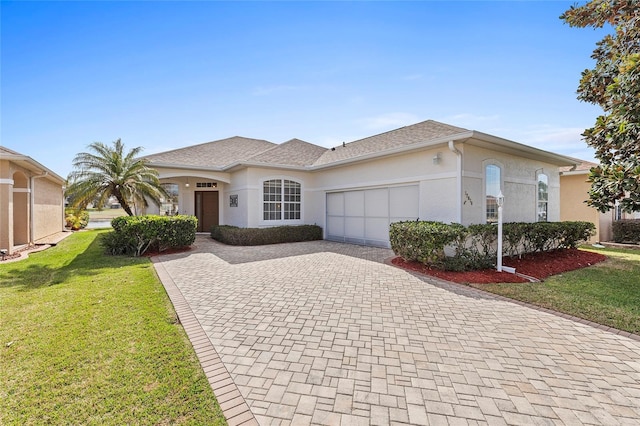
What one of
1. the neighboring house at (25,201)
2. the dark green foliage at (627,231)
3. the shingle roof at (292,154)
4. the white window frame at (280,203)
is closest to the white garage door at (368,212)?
→ the white window frame at (280,203)

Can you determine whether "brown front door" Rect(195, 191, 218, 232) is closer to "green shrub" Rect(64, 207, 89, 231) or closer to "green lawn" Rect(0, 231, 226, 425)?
"green shrub" Rect(64, 207, 89, 231)

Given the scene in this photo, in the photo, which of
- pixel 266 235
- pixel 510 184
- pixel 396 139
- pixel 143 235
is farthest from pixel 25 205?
pixel 510 184

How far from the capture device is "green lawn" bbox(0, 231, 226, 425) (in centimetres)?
245

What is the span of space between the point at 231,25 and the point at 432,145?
7227mm

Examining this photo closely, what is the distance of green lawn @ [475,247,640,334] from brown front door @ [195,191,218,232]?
14.7 m

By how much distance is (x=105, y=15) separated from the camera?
7.50 m

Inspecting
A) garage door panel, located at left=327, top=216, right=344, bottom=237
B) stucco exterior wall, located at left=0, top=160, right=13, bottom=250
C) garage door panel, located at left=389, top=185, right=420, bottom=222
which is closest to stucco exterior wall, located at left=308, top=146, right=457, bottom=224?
garage door panel, located at left=389, top=185, right=420, bottom=222

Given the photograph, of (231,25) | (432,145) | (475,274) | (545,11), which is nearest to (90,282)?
(231,25)

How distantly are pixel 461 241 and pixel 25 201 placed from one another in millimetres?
17461

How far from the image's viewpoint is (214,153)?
16.3 m

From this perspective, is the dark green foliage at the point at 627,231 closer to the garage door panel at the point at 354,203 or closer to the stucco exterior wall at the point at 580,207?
the stucco exterior wall at the point at 580,207

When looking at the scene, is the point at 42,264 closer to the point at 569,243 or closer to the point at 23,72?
the point at 23,72

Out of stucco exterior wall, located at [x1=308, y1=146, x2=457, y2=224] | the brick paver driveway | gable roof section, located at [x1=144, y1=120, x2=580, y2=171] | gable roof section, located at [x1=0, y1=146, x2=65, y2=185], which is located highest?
gable roof section, located at [x1=144, y1=120, x2=580, y2=171]

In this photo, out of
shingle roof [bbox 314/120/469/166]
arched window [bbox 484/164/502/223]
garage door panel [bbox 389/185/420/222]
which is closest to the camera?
arched window [bbox 484/164/502/223]
